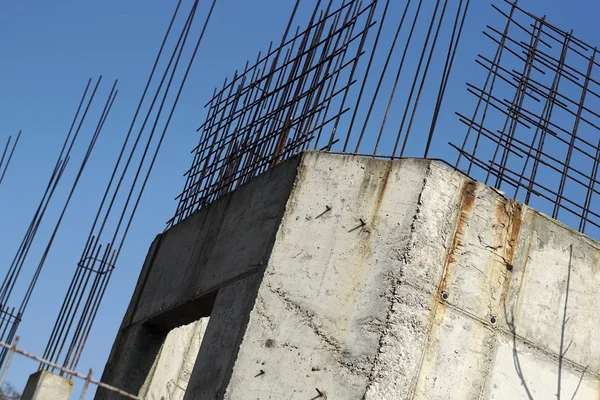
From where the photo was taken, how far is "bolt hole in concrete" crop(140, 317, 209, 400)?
934 centimetres

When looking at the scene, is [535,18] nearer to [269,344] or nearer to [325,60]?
[325,60]

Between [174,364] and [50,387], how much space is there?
1595mm

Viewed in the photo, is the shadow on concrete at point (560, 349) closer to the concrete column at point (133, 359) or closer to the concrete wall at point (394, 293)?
the concrete wall at point (394, 293)

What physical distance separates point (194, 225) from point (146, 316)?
98 centimetres

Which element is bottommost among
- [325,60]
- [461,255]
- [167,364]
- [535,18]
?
[167,364]

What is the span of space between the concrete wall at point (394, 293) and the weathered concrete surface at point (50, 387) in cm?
156

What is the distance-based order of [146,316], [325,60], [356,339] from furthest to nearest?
[146,316] < [325,60] < [356,339]

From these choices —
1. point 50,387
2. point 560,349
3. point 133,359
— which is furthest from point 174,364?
point 560,349

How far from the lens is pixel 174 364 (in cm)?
990

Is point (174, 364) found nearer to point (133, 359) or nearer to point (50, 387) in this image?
point (133, 359)

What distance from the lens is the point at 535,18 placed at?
9.07 meters

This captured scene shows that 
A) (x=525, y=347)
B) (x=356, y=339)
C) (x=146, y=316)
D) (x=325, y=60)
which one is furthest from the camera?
(x=146, y=316)

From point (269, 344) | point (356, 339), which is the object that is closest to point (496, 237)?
point (356, 339)

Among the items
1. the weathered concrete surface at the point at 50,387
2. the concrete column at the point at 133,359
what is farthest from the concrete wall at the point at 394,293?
the weathered concrete surface at the point at 50,387
